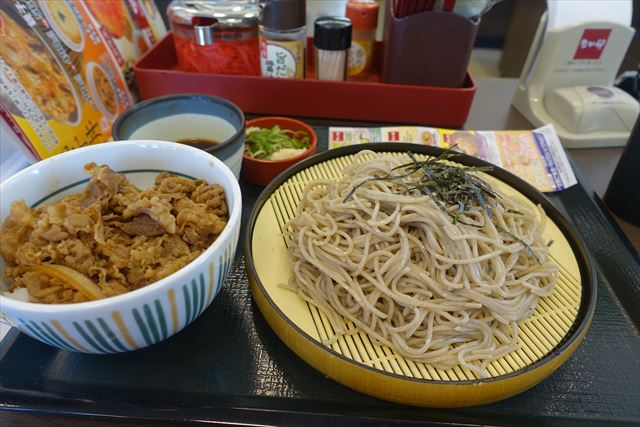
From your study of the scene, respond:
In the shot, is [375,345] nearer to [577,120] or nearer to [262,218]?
[262,218]

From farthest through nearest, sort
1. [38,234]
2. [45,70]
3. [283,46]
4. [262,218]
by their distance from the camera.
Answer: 1. [283,46]
2. [45,70]
3. [262,218]
4. [38,234]

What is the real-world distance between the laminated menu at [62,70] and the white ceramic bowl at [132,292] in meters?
0.49

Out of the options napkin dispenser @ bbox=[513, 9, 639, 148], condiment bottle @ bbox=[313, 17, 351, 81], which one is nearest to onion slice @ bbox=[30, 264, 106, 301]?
condiment bottle @ bbox=[313, 17, 351, 81]

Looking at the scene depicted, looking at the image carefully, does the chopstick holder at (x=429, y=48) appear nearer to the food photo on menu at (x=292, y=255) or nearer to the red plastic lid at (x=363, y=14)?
the food photo on menu at (x=292, y=255)

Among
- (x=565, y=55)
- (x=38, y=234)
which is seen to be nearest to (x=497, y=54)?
(x=565, y=55)

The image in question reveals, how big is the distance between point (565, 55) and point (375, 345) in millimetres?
1944

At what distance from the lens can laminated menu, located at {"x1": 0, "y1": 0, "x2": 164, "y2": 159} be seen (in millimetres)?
1397

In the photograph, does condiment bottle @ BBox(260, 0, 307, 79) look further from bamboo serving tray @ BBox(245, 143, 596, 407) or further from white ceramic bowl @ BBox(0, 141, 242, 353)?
white ceramic bowl @ BBox(0, 141, 242, 353)

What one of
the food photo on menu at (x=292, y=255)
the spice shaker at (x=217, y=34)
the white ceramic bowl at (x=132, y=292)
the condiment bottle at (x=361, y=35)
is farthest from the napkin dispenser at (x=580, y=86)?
the white ceramic bowl at (x=132, y=292)

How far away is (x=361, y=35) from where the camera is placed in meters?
2.10

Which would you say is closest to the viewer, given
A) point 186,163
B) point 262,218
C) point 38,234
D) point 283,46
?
point 38,234

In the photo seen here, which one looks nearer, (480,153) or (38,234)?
(38,234)

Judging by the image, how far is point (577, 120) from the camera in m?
2.00

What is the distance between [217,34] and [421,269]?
1476mm
